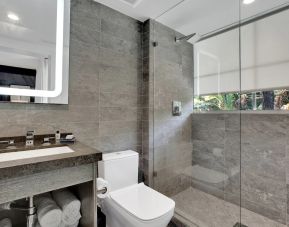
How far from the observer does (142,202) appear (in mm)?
1444

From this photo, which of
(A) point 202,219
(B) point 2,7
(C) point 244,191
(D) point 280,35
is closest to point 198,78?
(D) point 280,35

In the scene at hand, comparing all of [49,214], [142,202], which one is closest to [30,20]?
[49,214]

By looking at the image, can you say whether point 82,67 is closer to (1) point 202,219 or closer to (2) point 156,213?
(2) point 156,213

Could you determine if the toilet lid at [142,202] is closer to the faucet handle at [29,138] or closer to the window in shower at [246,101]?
the faucet handle at [29,138]

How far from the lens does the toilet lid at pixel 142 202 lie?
1279mm

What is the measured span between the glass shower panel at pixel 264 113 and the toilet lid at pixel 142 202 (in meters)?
1.08

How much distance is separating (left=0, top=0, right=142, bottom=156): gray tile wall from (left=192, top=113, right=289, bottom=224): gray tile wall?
987 millimetres

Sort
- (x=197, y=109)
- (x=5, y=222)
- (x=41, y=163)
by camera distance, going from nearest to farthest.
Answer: (x=41, y=163)
(x=5, y=222)
(x=197, y=109)

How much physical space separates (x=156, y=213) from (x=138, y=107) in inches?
46.7

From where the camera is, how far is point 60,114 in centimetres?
156

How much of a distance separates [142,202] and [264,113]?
157 cm

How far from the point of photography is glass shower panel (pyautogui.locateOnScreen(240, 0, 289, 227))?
5.95 feet

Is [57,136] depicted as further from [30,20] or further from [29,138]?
[30,20]

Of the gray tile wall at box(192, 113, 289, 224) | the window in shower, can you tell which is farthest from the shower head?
the gray tile wall at box(192, 113, 289, 224)
